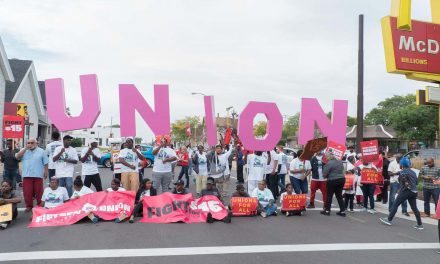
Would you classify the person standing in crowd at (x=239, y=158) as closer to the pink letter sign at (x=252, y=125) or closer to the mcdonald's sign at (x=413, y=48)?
the pink letter sign at (x=252, y=125)

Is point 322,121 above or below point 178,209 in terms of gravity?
above

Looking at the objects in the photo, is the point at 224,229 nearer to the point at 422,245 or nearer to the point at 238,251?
the point at 238,251

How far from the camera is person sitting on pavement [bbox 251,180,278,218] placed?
941 centimetres

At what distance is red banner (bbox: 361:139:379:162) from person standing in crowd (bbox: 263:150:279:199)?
2.47 meters

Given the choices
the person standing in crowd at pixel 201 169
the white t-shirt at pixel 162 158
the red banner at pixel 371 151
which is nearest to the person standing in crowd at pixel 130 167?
the white t-shirt at pixel 162 158

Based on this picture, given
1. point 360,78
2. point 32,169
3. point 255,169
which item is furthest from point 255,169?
point 360,78

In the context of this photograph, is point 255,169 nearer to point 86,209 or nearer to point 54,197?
point 86,209

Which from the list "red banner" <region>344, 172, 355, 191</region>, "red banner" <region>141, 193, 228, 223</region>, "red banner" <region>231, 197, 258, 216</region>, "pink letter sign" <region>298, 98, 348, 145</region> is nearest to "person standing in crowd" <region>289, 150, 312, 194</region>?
"pink letter sign" <region>298, 98, 348, 145</region>

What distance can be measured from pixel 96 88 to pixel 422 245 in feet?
25.3

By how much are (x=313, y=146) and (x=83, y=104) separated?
5.79 meters

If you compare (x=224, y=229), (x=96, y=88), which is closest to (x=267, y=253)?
(x=224, y=229)

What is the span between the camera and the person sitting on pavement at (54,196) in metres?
8.44

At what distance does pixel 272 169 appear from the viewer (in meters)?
11.7

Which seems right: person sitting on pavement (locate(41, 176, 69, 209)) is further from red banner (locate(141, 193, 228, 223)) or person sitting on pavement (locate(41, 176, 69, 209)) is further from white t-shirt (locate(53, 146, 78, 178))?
red banner (locate(141, 193, 228, 223))
